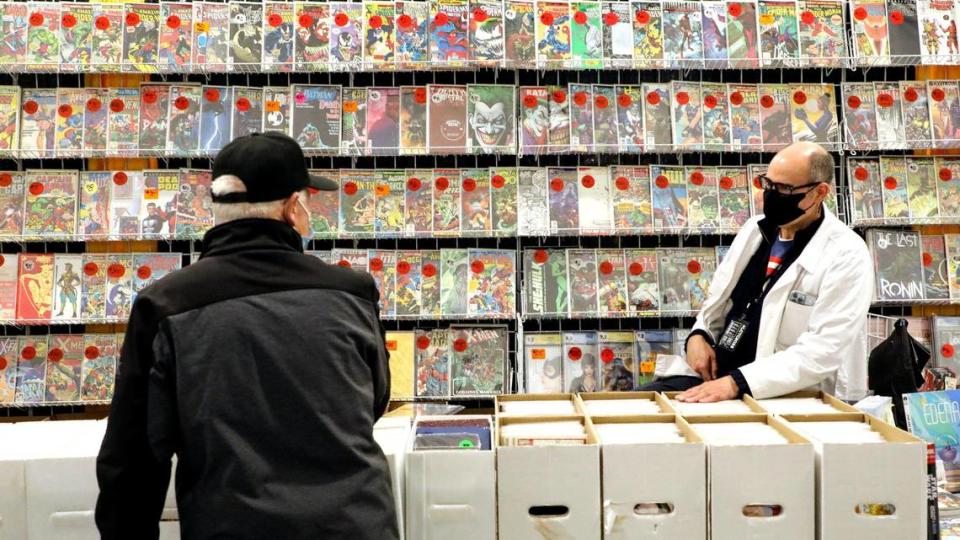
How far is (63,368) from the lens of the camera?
403cm

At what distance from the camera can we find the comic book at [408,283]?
4.01 meters

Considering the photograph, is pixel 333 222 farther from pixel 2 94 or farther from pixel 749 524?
pixel 749 524

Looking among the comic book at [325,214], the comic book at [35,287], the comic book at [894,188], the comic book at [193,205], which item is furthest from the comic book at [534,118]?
the comic book at [35,287]

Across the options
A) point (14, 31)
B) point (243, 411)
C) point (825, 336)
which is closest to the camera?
point (243, 411)

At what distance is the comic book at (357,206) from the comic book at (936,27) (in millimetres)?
2777

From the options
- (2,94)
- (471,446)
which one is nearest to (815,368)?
(471,446)

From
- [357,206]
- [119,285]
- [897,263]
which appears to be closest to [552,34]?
[357,206]

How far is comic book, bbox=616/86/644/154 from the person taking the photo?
13.1 ft

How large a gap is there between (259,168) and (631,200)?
8.74ft

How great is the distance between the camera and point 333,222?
13.2 ft

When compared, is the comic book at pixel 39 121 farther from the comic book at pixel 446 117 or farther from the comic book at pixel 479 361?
the comic book at pixel 479 361

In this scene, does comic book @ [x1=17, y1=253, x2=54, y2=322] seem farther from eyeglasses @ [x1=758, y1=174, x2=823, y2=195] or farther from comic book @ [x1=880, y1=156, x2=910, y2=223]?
comic book @ [x1=880, y1=156, x2=910, y2=223]

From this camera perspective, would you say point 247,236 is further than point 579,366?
No

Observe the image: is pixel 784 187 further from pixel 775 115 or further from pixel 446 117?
pixel 446 117
